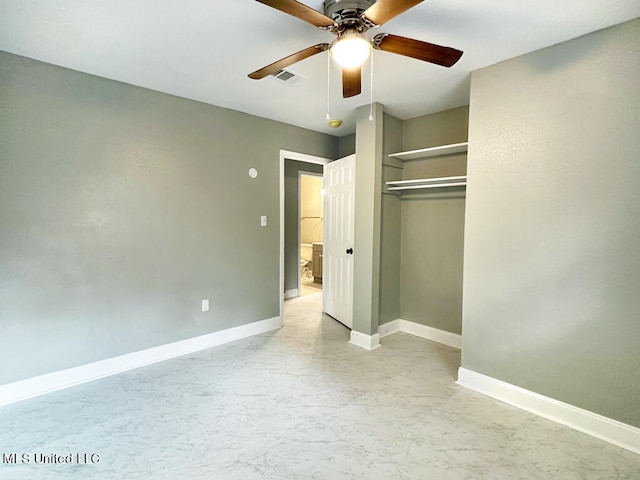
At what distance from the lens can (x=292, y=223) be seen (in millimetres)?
5262

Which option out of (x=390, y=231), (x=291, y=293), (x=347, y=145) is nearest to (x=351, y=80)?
(x=390, y=231)

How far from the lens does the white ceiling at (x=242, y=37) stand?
66.2 inches

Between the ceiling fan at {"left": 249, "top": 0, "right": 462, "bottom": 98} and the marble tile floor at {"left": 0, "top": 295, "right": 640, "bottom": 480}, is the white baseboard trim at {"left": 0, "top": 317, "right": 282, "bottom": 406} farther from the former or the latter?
the ceiling fan at {"left": 249, "top": 0, "right": 462, "bottom": 98}

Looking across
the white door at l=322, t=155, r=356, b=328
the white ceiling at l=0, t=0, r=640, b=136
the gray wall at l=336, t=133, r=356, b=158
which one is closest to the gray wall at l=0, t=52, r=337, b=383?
the white ceiling at l=0, t=0, r=640, b=136

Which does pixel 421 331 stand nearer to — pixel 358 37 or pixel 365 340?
pixel 365 340

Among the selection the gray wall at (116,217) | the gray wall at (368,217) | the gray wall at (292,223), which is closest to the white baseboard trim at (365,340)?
the gray wall at (368,217)

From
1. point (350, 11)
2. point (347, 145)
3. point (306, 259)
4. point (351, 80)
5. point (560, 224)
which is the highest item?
point (347, 145)

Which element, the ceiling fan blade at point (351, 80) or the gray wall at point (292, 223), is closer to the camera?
the ceiling fan blade at point (351, 80)

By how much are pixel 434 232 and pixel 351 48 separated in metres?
2.38

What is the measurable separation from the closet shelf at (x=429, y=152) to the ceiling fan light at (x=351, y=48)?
1606mm

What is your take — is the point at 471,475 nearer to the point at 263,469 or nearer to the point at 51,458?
the point at 263,469

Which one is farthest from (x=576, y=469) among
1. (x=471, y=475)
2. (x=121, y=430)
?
(x=121, y=430)

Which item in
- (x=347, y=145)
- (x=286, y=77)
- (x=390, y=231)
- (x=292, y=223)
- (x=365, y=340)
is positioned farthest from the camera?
(x=292, y=223)

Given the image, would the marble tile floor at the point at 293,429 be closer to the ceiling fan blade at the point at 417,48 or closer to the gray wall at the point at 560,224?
the gray wall at the point at 560,224
